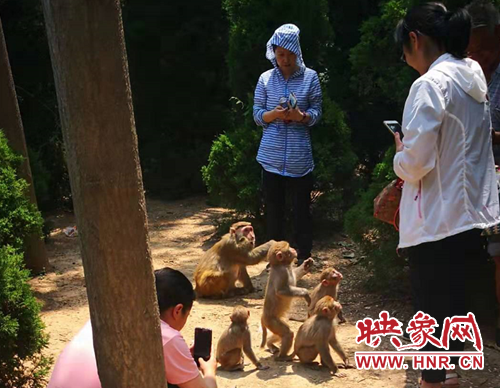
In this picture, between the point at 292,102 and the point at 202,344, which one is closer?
the point at 202,344

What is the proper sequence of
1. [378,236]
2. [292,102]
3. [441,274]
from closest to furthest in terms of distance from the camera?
[441,274] → [378,236] → [292,102]

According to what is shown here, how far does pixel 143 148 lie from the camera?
1229 cm

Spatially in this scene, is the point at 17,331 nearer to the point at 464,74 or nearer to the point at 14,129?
the point at 464,74

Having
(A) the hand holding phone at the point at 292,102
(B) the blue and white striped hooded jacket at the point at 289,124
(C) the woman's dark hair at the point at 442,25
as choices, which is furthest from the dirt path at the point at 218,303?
(C) the woman's dark hair at the point at 442,25

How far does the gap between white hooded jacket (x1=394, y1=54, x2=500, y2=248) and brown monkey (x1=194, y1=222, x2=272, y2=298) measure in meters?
3.00

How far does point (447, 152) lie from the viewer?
3855 mm

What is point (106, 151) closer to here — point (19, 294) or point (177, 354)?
point (177, 354)

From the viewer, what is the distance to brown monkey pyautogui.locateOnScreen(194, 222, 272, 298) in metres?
6.79

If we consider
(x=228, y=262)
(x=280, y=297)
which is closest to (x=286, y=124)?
(x=228, y=262)

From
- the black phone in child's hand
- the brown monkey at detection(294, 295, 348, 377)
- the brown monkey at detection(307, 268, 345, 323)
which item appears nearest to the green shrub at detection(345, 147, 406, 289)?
the brown monkey at detection(307, 268, 345, 323)

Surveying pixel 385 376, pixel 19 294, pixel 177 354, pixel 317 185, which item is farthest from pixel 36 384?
pixel 317 185

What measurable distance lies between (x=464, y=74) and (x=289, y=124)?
3.64 m

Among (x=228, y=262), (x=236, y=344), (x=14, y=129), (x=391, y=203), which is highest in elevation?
(x=14, y=129)

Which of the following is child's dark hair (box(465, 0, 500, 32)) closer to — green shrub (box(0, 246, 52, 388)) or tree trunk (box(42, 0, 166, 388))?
tree trunk (box(42, 0, 166, 388))
